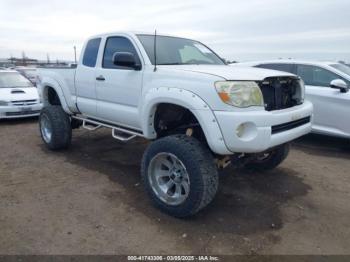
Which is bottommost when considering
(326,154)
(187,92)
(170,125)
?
(326,154)

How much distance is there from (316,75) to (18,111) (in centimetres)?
742

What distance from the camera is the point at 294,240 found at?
126 inches

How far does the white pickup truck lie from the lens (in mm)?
3209

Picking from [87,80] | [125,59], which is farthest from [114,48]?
[125,59]

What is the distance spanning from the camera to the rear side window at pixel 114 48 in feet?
14.5

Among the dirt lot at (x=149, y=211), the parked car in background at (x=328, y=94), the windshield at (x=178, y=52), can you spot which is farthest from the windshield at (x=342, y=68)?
the windshield at (x=178, y=52)

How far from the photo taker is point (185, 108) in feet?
11.8

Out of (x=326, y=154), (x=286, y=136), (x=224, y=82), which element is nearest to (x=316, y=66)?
(x=326, y=154)

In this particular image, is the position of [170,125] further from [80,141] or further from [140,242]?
[80,141]

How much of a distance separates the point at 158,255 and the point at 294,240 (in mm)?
1319

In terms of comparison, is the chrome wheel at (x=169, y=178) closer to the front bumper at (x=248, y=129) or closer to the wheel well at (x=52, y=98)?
the front bumper at (x=248, y=129)

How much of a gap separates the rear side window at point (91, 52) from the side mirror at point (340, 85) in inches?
162

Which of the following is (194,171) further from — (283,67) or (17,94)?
(17,94)

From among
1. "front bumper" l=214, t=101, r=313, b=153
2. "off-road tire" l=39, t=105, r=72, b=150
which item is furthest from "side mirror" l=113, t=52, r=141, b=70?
"off-road tire" l=39, t=105, r=72, b=150
